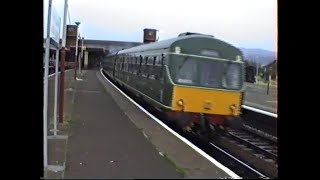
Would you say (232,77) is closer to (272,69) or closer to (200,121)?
(200,121)

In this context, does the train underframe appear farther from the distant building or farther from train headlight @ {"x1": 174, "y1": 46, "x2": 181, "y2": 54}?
the distant building

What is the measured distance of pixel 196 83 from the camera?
8695 mm

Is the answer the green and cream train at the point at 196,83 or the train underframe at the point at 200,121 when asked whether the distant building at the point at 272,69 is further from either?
the train underframe at the point at 200,121

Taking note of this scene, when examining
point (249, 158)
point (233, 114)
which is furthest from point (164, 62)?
point (249, 158)

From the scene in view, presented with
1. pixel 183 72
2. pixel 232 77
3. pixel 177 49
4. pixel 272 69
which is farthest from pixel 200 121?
pixel 272 69

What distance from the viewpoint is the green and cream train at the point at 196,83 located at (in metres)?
7.72

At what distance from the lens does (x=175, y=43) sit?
10.2 metres

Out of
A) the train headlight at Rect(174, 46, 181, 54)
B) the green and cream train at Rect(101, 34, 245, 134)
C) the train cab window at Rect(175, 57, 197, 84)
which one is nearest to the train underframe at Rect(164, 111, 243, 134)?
the green and cream train at Rect(101, 34, 245, 134)

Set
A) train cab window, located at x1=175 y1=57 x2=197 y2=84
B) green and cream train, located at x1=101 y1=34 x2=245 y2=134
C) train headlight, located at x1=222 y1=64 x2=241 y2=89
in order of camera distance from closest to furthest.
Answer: train headlight, located at x1=222 y1=64 x2=241 y2=89 < green and cream train, located at x1=101 y1=34 x2=245 y2=134 < train cab window, located at x1=175 y1=57 x2=197 y2=84

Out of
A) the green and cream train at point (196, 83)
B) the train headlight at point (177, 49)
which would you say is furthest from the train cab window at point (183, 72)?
the train headlight at point (177, 49)

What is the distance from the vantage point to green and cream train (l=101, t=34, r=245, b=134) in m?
7.72
